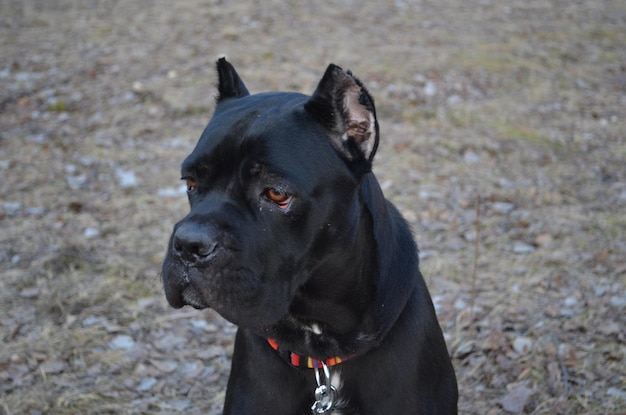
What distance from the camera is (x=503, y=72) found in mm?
9461

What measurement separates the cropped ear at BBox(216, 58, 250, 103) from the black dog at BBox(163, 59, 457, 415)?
0.91 feet

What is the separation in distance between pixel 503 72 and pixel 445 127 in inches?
87.1

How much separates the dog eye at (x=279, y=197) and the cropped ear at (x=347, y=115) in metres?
0.34

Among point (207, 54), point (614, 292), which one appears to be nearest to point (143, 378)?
point (614, 292)

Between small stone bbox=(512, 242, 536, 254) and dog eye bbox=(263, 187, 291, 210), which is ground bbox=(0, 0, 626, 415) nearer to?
small stone bbox=(512, 242, 536, 254)

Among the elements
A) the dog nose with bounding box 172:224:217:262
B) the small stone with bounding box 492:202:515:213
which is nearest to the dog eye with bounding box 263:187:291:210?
the dog nose with bounding box 172:224:217:262

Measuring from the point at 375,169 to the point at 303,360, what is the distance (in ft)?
13.6

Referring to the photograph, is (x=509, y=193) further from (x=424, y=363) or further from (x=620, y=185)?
(x=424, y=363)

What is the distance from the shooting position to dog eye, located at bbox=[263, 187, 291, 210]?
8.87 ft

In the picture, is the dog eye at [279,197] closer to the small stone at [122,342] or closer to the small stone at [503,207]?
the small stone at [122,342]

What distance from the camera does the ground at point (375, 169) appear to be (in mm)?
4367

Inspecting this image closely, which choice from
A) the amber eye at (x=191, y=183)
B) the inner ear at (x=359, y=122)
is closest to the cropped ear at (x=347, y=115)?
the inner ear at (x=359, y=122)

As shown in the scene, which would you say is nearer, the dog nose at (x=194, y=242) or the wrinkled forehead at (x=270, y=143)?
the dog nose at (x=194, y=242)

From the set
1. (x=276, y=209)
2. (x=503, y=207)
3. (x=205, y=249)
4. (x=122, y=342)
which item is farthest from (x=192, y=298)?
(x=503, y=207)
